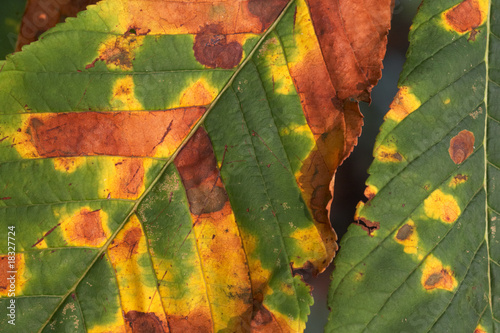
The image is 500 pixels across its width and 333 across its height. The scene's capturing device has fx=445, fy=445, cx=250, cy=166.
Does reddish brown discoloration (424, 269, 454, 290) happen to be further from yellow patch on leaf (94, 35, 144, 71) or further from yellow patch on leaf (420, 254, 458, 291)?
yellow patch on leaf (94, 35, 144, 71)

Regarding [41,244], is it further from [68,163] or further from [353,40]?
[353,40]

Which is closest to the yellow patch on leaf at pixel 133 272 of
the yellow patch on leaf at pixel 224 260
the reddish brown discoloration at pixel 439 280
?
the yellow patch on leaf at pixel 224 260

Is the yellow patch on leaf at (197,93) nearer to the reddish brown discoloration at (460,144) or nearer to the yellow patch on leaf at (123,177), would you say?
the yellow patch on leaf at (123,177)

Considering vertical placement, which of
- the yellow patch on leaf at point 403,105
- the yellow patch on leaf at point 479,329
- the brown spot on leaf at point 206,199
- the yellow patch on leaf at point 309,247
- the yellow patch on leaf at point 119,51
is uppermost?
the yellow patch on leaf at point 119,51

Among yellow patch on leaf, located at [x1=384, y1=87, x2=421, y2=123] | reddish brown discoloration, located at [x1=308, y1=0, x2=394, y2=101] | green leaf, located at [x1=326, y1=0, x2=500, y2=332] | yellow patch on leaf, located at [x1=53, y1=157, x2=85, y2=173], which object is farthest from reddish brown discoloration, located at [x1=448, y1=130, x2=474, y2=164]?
yellow patch on leaf, located at [x1=53, y1=157, x2=85, y2=173]

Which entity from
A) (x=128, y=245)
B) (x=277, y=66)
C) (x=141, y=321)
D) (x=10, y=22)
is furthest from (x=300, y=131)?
(x=10, y=22)

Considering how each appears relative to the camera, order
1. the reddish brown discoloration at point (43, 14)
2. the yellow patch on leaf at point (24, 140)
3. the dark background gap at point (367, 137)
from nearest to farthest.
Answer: the yellow patch on leaf at point (24, 140) < the reddish brown discoloration at point (43, 14) < the dark background gap at point (367, 137)

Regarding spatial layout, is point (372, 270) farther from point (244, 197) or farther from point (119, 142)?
point (119, 142)
